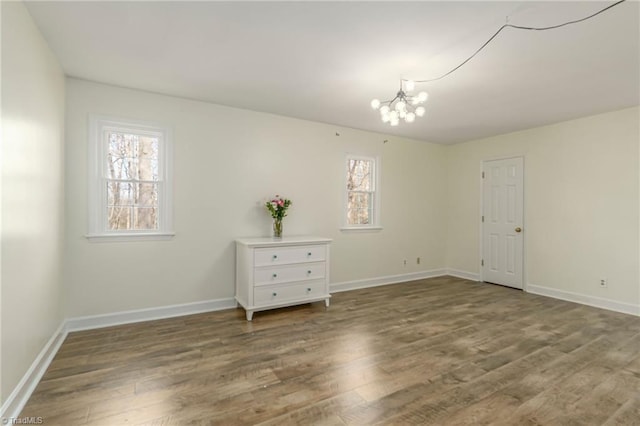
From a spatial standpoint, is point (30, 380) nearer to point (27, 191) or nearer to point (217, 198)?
point (27, 191)

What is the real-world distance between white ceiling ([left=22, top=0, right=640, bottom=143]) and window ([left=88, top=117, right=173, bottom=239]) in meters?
0.52

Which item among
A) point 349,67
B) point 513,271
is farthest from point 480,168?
point 349,67

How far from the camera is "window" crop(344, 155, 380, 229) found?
4.90 metres

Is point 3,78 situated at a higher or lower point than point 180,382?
higher

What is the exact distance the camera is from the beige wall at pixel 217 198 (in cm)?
310

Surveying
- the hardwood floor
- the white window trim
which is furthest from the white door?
the white window trim

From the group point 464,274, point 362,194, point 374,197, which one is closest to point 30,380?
point 362,194

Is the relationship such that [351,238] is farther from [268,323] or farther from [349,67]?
[349,67]

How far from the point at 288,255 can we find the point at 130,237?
174 centimetres

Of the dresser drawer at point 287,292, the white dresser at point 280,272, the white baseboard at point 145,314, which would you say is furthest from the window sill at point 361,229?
the white baseboard at point 145,314

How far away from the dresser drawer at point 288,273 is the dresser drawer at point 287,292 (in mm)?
72

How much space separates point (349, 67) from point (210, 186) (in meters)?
2.14

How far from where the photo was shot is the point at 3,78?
5.54ft

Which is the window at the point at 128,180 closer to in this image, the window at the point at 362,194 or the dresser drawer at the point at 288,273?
the dresser drawer at the point at 288,273
